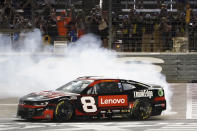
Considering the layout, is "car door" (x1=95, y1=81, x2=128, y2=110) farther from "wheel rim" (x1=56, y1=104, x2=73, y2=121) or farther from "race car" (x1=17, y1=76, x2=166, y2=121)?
"wheel rim" (x1=56, y1=104, x2=73, y2=121)

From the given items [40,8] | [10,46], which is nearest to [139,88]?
[10,46]

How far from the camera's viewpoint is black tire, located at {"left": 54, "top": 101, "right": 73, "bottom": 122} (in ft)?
35.8

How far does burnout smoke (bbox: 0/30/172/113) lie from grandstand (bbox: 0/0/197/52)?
39.6 inches

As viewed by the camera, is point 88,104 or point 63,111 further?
point 88,104

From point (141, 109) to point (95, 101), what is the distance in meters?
1.13

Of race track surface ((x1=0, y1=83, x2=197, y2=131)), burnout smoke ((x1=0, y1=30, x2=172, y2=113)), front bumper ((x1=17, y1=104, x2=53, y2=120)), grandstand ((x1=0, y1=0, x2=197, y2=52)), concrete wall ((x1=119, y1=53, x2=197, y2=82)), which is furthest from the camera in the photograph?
concrete wall ((x1=119, y1=53, x2=197, y2=82))

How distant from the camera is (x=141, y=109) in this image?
11859 mm

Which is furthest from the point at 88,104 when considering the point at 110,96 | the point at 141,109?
the point at 141,109

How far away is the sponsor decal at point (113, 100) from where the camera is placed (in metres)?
11.5

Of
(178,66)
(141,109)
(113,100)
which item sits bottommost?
(178,66)

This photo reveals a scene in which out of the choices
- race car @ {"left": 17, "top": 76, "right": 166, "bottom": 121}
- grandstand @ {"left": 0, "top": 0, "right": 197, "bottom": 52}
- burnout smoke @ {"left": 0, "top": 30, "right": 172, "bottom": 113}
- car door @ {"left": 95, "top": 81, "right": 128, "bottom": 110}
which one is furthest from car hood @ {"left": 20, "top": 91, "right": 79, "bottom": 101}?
grandstand @ {"left": 0, "top": 0, "right": 197, "bottom": 52}

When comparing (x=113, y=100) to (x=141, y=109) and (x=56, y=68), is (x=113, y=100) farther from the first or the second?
(x=56, y=68)

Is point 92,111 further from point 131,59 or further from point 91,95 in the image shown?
point 131,59

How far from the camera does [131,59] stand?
20234 millimetres
